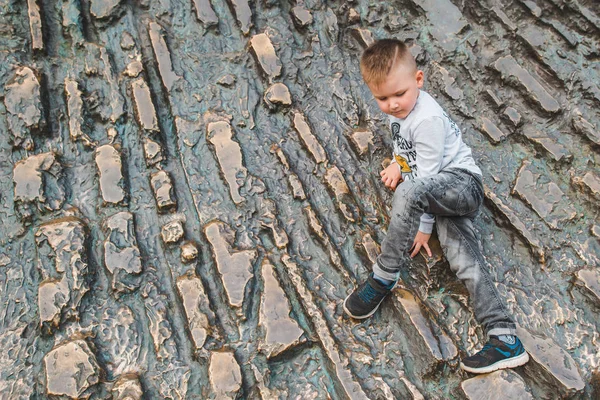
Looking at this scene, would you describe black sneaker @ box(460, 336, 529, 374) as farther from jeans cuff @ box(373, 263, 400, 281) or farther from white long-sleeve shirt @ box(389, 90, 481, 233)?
white long-sleeve shirt @ box(389, 90, 481, 233)

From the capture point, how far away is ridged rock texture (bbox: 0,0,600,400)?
5.96 ft

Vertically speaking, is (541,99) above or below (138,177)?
above

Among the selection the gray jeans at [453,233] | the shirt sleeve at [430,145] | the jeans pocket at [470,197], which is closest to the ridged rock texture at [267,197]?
the gray jeans at [453,233]

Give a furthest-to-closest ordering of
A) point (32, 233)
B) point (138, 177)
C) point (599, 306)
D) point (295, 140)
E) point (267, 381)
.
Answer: point (295, 140)
point (138, 177)
point (32, 233)
point (599, 306)
point (267, 381)

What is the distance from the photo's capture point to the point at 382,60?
5.94ft

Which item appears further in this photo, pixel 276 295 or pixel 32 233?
pixel 32 233

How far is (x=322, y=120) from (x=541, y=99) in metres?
1.03

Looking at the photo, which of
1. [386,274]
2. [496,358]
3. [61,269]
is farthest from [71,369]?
[496,358]

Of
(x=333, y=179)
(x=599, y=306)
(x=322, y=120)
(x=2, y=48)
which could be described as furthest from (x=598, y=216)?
(x=2, y=48)

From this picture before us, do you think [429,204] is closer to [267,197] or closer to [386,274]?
[386,274]

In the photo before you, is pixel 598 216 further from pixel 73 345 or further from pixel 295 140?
pixel 73 345

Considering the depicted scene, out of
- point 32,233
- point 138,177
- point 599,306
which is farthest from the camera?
point 138,177

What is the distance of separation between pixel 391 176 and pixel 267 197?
0.54 metres

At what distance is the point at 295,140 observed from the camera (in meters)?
2.41
